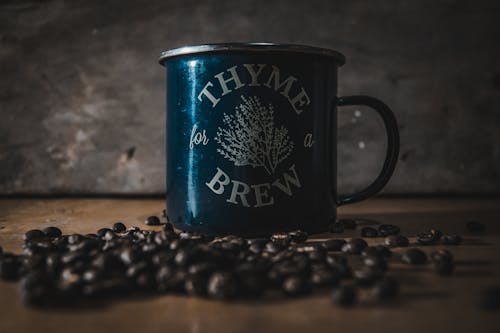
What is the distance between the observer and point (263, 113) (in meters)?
0.89

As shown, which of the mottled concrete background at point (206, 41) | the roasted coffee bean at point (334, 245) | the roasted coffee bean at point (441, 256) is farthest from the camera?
the mottled concrete background at point (206, 41)

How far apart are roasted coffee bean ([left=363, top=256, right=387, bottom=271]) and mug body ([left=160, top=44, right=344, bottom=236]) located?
0.20 m

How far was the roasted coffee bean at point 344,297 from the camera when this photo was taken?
58 cm

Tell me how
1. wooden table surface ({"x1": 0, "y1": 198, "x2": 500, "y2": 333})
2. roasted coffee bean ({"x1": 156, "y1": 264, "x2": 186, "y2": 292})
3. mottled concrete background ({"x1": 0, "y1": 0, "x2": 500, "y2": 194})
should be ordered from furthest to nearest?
mottled concrete background ({"x1": 0, "y1": 0, "x2": 500, "y2": 194})
roasted coffee bean ({"x1": 156, "y1": 264, "x2": 186, "y2": 292})
wooden table surface ({"x1": 0, "y1": 198, "x2": 500, "y2": 333})

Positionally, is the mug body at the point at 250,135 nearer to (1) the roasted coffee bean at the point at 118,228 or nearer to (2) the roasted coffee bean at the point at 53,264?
(1) the roasted coffee bean at the point at 118,228

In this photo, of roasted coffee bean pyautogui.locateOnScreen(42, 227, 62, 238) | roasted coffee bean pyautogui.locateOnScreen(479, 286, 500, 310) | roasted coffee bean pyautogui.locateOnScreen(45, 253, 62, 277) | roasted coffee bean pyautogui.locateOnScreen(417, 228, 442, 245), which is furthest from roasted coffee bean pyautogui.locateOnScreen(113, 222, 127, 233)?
roasted coffee bean pyautogui.locateOnScreen(479, 286, 500, 310)

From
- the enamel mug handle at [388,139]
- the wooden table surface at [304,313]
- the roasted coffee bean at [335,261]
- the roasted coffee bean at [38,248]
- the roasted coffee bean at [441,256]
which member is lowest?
the wooden table surface at [304,313]

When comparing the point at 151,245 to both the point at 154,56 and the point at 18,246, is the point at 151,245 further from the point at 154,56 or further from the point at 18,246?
the point at 154,56

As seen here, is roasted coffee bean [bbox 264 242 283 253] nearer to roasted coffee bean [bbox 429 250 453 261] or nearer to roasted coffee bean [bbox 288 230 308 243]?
roasted coffee bean [bbox 288 230 308 243]

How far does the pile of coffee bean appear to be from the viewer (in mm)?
603

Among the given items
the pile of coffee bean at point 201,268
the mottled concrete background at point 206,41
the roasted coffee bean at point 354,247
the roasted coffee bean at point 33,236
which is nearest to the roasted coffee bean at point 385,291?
the pile of coffee bean at point 201,268

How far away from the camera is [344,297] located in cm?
58

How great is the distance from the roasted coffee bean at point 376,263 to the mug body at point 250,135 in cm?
20

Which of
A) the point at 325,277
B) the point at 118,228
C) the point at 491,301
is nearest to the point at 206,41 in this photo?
the point at 118,228
